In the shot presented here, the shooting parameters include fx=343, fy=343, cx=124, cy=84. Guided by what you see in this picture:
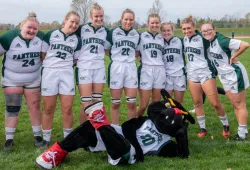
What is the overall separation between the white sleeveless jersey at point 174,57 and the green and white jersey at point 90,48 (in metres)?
1.26

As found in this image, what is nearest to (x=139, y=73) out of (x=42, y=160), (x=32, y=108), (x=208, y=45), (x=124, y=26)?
(x=124, y=26)

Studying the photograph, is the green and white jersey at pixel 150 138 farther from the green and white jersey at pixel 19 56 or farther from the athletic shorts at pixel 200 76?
the green and white jersey at pixel 19 56

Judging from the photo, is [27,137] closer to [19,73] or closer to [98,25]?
[19,73]

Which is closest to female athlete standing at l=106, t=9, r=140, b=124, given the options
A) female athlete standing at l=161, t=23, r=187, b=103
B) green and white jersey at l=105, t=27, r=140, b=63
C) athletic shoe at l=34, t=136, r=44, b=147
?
green and white jersey at l=105, t=27, r=140, b=63

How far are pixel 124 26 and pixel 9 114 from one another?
2.48 m

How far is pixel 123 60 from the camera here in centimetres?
609

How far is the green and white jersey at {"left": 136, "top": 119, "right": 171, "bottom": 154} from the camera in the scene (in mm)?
4930

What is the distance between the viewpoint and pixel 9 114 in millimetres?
5578

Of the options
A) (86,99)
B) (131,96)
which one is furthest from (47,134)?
(131,96)

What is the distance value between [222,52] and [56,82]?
110 inches

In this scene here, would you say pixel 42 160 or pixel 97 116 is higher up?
pixel 97 116

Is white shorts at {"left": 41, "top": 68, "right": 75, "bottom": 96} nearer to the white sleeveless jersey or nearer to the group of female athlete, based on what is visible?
the group of female athlete

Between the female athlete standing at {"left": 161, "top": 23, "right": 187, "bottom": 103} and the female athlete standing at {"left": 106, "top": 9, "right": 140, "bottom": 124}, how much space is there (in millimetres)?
655

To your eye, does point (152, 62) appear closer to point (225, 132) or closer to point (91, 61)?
point (91, 61)
